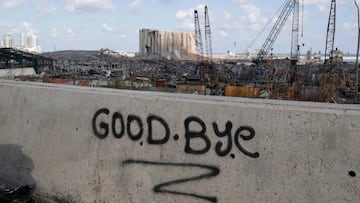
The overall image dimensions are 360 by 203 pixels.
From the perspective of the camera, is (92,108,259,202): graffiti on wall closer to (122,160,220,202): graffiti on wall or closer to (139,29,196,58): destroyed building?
(122,160,220,202): graffiti on wall

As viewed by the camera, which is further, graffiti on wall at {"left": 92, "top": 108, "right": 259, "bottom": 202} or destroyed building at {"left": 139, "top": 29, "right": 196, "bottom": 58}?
destroyed building at {"left": 139, "top": 29, "right": 196, "bottom": 58}

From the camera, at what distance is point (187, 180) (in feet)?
9.96

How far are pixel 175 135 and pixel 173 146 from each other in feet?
0.30

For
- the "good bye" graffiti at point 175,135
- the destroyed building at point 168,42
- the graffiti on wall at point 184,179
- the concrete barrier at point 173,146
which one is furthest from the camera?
the destroyed building at point 168,42

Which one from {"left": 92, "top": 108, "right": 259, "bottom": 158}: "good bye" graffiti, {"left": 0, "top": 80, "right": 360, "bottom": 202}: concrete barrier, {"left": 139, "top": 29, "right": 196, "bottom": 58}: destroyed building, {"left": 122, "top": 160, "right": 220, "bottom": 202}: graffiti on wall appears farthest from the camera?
{"left": 139, "top": 29, "right": 196, "bottom": 58}: destroyed building

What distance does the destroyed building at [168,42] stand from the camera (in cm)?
10400

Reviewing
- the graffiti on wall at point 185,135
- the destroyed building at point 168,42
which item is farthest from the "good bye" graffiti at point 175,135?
the destroyed building at point 168,42

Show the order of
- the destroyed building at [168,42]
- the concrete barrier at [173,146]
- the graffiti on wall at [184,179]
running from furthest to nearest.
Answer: the destroyed building at [168,42] < the graffiti on wall at [184,179] < the concrete barrier at [173,146]

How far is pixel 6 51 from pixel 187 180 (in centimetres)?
3634

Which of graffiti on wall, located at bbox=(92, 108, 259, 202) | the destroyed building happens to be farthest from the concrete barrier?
the destroyed building

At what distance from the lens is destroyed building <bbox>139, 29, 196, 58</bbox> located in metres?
104

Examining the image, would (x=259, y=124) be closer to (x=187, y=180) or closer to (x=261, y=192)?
(x=261, y=192)

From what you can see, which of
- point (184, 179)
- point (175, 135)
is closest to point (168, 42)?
point (175, 135)

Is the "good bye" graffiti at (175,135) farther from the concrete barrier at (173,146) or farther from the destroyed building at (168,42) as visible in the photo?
the destroyed building at (168,42)
